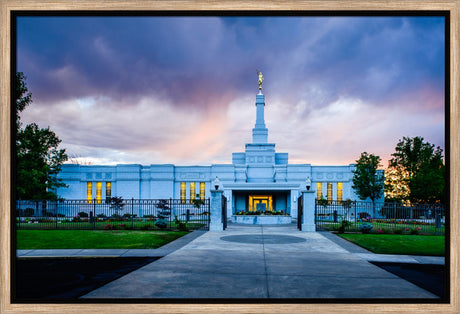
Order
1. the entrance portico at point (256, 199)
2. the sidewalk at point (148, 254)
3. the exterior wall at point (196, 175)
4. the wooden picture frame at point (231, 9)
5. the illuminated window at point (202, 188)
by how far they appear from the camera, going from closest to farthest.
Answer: the wooden picture frame at point (231, 9)
the sidewalk at point (148, 254)
the entrance portico at point (256, 199)
the exterior wall at point (196, 175)
the illuminated window at point (202, 188)

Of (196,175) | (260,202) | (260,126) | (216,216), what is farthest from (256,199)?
(216,216)

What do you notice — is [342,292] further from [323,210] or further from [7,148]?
[323,210]

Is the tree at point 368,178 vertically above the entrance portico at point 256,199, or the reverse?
the tree at point 368,178

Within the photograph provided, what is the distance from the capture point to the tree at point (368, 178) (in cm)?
5131

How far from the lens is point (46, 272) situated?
965cm

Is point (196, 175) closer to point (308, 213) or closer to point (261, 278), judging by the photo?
point (308, 213)

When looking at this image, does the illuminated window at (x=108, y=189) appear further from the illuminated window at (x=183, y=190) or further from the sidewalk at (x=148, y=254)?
the sidewalk at (x=148, y=254)

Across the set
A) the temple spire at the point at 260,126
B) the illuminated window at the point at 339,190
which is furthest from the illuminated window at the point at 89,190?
the illuminated window at the point at 339,190

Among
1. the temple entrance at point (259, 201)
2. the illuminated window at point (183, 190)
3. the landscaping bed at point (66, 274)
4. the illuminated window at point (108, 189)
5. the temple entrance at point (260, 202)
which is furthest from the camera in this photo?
the illuminated window at point (108, 189)

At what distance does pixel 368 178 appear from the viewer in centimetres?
5134

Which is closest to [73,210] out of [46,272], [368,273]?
[46,272]

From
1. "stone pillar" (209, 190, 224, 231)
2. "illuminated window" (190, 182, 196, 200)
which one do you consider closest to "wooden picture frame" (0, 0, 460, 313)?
"stone pillar" (209, 190, 224, 231)

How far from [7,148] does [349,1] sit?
5.65 m

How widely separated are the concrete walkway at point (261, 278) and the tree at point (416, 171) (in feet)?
155
